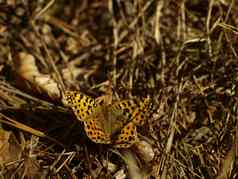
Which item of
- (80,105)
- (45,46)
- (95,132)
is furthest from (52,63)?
(95,132)

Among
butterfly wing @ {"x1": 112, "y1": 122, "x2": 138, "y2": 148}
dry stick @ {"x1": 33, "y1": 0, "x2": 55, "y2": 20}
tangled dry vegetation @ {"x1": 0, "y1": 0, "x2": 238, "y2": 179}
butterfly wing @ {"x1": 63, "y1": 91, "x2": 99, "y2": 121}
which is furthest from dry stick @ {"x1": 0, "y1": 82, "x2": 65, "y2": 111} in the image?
dry stick @ {"x1": 33, "y1": 0, "x2": 55, "y2": 20}

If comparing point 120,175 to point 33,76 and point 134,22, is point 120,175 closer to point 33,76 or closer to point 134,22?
point 33,76

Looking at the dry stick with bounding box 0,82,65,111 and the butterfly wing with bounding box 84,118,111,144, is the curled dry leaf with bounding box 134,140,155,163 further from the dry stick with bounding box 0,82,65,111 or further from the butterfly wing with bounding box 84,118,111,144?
the dry stick with bounding box 0,82,65,111

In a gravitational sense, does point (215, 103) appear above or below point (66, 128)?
below

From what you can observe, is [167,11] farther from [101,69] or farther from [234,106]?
[234,106]

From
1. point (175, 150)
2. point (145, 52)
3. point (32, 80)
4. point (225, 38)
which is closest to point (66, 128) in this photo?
point (32, 80)
